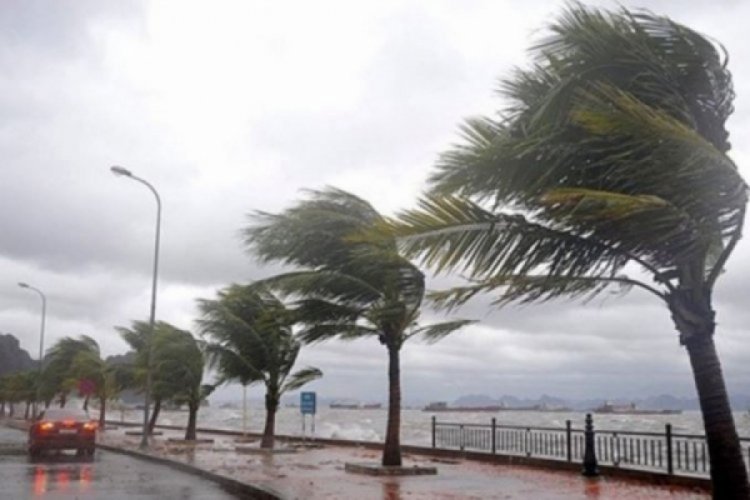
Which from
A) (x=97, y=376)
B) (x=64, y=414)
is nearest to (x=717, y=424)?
Result: (x=64, y=414)

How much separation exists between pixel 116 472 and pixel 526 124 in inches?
586

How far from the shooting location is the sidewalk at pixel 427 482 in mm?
14859

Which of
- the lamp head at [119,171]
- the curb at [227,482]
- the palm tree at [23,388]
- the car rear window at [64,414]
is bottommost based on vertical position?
the curb at [227,482]

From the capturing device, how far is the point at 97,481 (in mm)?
18469

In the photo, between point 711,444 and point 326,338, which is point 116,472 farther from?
point 711,444

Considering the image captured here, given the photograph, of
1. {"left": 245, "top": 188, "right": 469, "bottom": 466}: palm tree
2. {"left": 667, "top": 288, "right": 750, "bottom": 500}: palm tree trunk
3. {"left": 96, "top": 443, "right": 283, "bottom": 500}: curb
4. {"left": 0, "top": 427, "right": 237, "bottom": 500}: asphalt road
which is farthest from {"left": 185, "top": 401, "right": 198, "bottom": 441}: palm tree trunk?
{"left": 667, "top": 288, "right": 750, "bottom": 500}: palm tree trunk

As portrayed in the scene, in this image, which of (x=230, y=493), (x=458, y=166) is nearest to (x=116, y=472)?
(x=230, y=493)

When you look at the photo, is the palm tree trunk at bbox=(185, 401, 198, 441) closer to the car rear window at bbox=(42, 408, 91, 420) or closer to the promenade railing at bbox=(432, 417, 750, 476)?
the car rear window at bbox=(42, 408, 91, 420)

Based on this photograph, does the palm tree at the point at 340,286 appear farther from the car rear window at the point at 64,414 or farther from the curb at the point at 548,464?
the car rear window at the point at 64,414

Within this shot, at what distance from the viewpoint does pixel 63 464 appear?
23.9 meters

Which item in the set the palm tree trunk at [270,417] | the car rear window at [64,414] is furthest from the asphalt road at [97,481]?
the palm tree trunk at [270,417]

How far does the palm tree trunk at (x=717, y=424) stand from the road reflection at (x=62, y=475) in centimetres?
1157

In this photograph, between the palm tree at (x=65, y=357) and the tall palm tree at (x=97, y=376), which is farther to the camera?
the palm tree at (x=65, y=357)

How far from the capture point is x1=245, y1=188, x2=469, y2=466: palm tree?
19234mm
